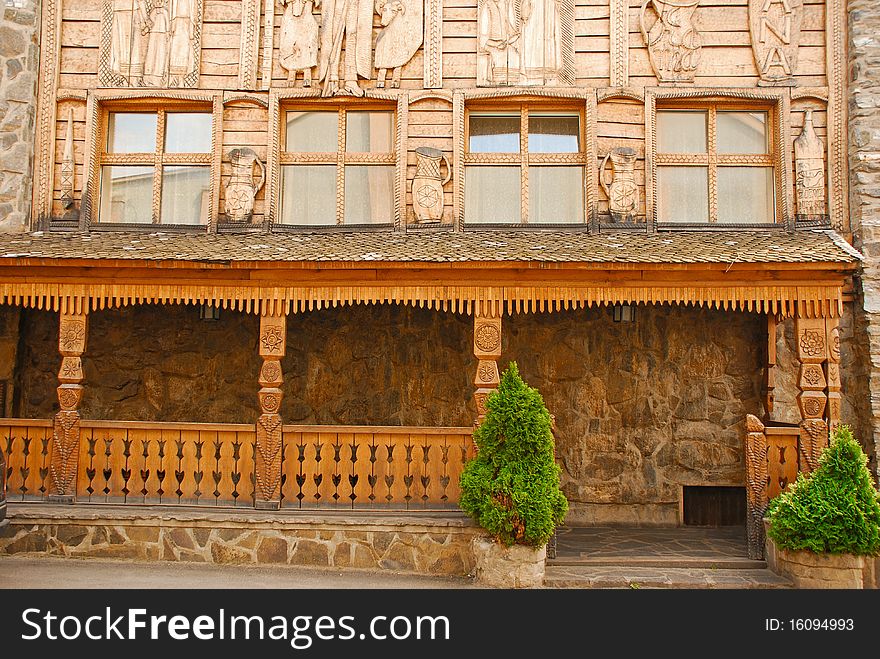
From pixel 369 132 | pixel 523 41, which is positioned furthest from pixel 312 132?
pixel 523 41

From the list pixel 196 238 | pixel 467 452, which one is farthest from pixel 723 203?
pixel 196 238

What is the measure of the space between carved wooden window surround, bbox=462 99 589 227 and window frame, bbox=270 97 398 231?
3.35 feet

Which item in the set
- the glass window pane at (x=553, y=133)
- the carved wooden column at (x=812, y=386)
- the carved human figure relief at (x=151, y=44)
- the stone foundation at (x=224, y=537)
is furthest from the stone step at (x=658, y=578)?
the carved human figure relief at (x=151, y=44)

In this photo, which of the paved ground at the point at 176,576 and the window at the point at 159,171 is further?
the window at the point at 159,171

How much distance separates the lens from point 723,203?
1070cm

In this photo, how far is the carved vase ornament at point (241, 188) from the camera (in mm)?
10594

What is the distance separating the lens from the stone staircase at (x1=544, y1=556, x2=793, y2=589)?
787 centimetres

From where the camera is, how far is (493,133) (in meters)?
10.9

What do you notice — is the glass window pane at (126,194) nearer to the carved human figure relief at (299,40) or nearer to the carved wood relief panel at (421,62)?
the carved wood relief panel at (421,62)

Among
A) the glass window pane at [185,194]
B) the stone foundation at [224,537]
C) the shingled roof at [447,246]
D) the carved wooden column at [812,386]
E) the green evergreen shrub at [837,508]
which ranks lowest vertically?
the stone foundation at [224,537]

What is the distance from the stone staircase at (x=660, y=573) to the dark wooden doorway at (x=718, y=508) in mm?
2066

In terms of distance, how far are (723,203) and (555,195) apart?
2.37 metres

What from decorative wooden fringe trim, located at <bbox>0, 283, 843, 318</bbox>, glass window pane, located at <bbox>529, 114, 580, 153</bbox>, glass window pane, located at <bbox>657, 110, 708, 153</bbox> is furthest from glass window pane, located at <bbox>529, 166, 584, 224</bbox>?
decorative wooden fringe trim, located at <bbox>0, 283, 843, 318</bbox>

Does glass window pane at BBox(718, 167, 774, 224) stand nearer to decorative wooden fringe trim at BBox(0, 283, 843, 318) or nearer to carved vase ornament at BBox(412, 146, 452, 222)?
decorative wooden fringe trim at BBox(0, 283, 843, 318)
